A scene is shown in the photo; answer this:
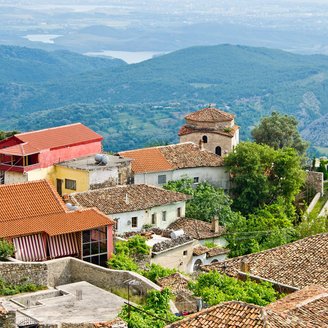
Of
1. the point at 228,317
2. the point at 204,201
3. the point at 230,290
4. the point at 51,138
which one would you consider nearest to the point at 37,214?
the point at 230,290

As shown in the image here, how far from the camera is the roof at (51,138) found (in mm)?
49281

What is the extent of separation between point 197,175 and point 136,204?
9637 millimetres

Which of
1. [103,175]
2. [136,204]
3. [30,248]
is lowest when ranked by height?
[136,204]

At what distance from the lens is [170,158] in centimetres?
5591

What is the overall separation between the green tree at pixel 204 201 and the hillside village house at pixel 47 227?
15.9m

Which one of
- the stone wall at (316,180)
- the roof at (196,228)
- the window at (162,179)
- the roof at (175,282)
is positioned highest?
the roof at (175,282)

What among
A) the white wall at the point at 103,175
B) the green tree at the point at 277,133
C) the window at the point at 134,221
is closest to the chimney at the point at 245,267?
the window at the point at 134,221

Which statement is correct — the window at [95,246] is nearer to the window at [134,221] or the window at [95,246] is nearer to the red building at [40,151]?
the window at [134,221]

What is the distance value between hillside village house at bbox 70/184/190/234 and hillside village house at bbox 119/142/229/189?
3824 mm

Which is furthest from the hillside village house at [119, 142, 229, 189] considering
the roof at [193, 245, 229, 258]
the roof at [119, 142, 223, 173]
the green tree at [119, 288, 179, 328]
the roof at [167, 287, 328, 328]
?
the roof at [167, 287, 328, 328]

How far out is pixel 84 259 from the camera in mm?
34250

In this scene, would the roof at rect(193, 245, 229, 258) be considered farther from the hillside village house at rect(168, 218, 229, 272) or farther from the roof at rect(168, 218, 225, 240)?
the roof at rect(168, 218, 225, 240)

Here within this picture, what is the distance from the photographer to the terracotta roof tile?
3472cm

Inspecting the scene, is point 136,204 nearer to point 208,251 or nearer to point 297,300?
point 208,251
